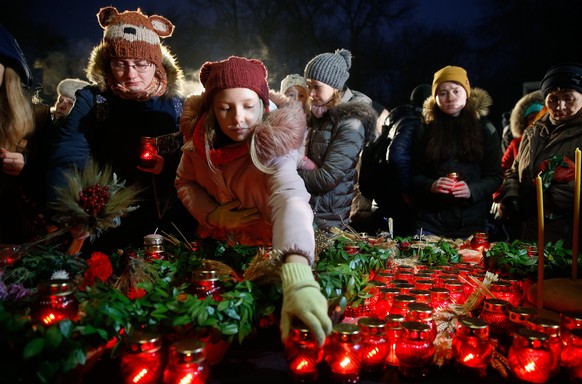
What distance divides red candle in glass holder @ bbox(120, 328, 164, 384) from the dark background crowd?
7.89 metres

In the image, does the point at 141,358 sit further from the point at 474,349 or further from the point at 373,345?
the point at 474,349

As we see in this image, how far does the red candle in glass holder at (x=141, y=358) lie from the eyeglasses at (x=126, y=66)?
1.70 m

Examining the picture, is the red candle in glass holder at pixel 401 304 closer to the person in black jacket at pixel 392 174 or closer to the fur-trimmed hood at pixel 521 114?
the person in black jacket at pixel 392 174

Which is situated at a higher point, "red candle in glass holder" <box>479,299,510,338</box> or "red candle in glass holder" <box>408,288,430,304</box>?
"red candle in glass holder" <box>408,288,430,304</box>

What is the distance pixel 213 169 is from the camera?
182 centimetres

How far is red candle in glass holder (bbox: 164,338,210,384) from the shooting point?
1.04 m

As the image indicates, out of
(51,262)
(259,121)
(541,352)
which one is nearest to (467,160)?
(259,121)

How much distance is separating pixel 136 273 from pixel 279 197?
1.80ft

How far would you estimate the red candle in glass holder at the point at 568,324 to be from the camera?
120 cm

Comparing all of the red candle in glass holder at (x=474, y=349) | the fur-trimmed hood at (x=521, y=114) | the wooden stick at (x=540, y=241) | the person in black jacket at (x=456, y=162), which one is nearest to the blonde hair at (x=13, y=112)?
the red candle in glass holder at (x=474, y=349)

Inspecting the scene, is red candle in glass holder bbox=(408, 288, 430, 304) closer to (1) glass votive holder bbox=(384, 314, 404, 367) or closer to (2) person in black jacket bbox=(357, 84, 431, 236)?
(1) glass votive holder bbox=(384, 314, 404, 367)

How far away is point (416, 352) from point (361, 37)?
1074 cm

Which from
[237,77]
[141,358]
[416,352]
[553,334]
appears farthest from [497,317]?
[237,77]

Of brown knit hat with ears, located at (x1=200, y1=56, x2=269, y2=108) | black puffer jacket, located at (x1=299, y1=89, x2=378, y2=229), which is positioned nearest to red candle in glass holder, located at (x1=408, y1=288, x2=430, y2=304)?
brown knit hat with ears, located at (x1=200, y1=56, x2=269, y2=108)
